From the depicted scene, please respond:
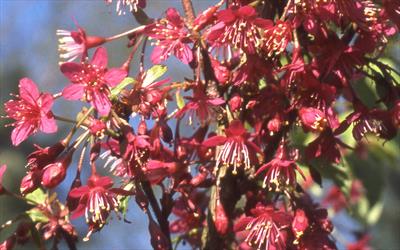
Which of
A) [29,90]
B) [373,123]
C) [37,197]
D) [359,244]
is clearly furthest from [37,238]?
[359,244]

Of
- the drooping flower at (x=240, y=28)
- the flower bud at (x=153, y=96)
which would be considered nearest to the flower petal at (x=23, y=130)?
the flower bud at (x=153, y=96)

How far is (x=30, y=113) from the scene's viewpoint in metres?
1.43

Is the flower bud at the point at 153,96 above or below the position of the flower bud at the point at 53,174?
above

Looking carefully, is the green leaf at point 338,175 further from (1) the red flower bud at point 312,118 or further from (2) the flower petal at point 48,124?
(2) the flower petal at point 48,124

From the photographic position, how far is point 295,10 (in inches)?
55.6

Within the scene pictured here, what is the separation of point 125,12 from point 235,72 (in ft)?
0.83

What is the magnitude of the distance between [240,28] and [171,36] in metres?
0.15

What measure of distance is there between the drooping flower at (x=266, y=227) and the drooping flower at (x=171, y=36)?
0.98 ft

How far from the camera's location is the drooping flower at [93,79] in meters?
Result: 1.37

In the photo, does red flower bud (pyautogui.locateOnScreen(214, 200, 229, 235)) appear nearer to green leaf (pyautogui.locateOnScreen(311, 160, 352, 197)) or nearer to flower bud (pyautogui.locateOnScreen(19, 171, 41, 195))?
flower bud (pyautogui.locateOnScreen(19, 171, 41, 195))

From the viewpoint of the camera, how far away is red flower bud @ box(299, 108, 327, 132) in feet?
4.64

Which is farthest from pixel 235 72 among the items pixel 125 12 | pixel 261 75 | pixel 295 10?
pixel 125 12

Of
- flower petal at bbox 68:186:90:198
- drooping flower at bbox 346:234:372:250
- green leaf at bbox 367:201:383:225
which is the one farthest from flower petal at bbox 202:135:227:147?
drooping flower at bbox 346:234:372:250

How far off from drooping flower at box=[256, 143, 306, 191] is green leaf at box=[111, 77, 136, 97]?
0.89 feet
